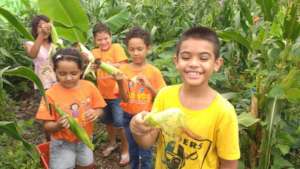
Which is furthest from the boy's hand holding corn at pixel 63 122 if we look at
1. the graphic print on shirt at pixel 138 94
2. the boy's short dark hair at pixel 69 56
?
the graphic print on shirt at pixel 138 94

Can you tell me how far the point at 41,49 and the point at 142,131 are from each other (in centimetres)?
217

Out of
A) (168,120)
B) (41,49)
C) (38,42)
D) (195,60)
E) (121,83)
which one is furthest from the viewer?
(41,49)

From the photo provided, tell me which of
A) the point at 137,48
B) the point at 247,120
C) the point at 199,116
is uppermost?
the point at 137,48

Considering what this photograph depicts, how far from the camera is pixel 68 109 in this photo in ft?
8.27

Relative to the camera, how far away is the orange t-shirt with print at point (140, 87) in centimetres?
276

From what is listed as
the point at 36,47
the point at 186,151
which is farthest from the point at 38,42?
the point at 186,151

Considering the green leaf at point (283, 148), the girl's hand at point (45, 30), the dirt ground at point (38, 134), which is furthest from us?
the dirt ground at point (38, 134)

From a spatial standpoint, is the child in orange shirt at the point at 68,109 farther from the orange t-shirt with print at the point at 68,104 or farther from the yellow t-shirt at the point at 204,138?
the yellow t-shirt at the point at 204,138

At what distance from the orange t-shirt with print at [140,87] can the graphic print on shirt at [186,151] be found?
3.45ft

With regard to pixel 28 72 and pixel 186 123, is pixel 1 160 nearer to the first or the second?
pixel 28 72

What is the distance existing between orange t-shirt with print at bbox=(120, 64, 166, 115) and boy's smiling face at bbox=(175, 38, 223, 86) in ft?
3.69

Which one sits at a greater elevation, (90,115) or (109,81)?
(109,81)

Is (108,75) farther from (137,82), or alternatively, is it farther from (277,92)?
(277,92)

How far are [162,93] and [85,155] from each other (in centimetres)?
109
